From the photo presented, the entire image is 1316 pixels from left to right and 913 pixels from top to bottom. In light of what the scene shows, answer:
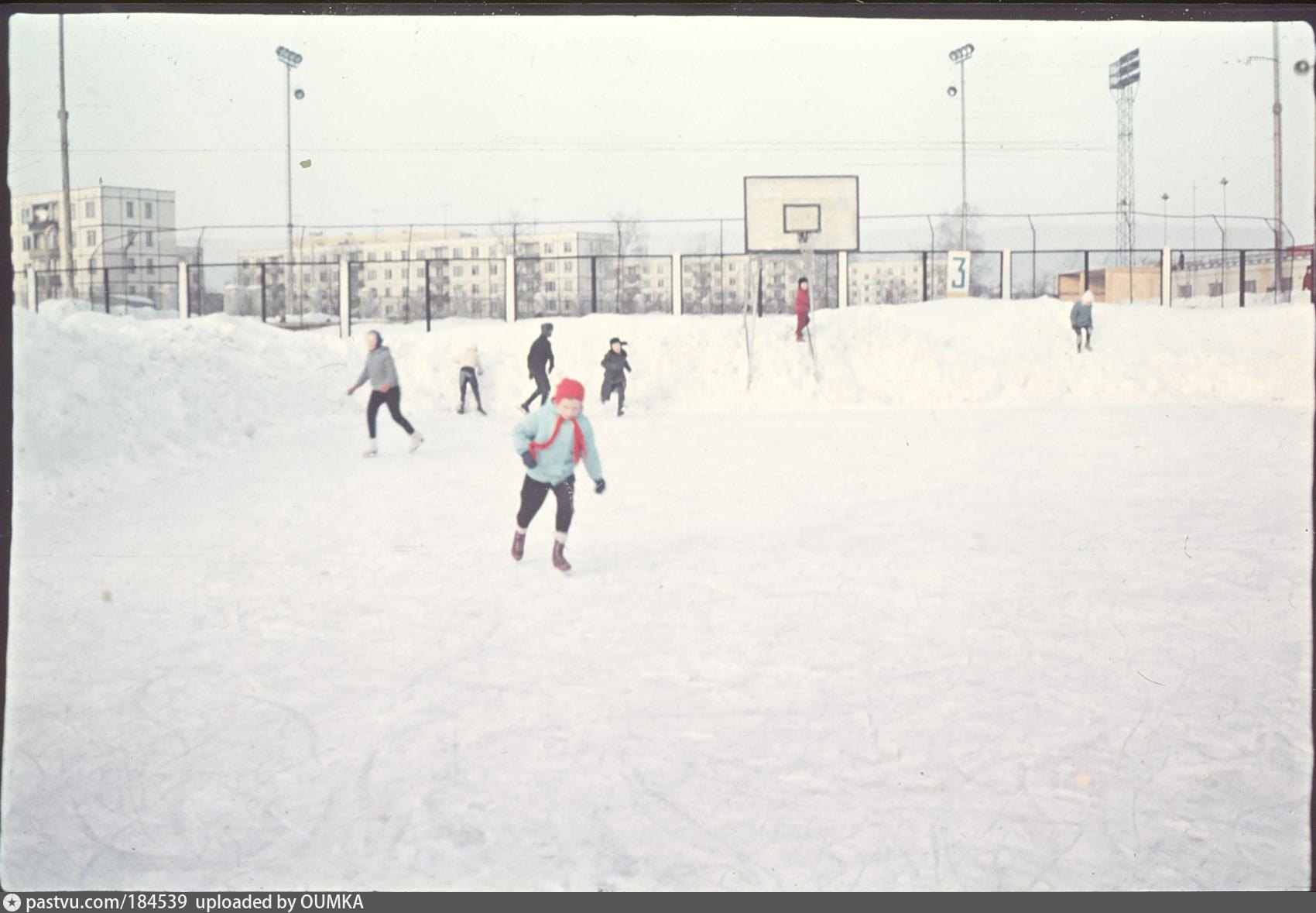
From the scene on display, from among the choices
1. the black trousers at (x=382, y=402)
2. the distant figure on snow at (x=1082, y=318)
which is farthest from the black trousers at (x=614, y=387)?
the distant figure on snow at (x=1082, y=318)

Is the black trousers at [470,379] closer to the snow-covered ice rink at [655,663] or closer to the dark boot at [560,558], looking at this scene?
→ the snow-covered ice rink at [655,663]

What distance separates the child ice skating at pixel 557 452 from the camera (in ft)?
24.0

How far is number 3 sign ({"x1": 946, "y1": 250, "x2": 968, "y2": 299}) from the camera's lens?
2473cm

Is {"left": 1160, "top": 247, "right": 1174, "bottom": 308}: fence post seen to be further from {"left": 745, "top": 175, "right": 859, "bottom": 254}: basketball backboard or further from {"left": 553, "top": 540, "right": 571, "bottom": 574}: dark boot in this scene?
{"left": 553, "top": 540, "right": 571, "bottom": 574}: dark boot

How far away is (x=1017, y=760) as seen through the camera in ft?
14.9

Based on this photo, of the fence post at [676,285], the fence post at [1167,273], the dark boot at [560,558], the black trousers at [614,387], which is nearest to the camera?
the dark boot at [560,558]

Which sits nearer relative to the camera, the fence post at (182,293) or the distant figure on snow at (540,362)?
the distant figure on snow at (540,362)

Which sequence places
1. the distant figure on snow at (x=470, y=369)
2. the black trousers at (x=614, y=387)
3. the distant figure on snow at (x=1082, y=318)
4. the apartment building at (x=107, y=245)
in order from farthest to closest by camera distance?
the distant figure on snow at (x=1082, y=318) → the distant figure on snow at (x=470, y=369) → the black trousers at (x=614, y=387) → the apartment building at (x=107, y=245)

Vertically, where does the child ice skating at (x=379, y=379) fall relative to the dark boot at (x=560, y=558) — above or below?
above

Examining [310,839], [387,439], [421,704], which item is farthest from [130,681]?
[387,439]

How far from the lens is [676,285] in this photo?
24422 mm

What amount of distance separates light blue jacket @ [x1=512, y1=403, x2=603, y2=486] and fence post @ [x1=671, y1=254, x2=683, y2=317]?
56.2 feet

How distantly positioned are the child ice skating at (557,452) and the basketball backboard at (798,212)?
15.0 meters

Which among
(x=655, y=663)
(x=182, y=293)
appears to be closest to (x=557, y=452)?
(x=655, y=663)
